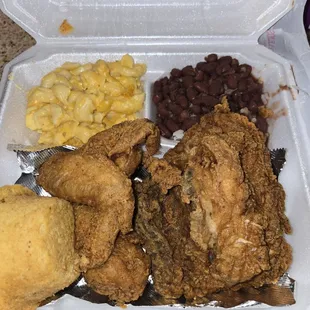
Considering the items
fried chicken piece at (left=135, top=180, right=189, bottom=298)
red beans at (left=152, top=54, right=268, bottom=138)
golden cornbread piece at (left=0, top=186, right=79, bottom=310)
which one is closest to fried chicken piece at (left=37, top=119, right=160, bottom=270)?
golden cornbread piece at (left=0, top=186, right=79, bottom=310)

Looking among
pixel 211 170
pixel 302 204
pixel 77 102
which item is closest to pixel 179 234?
pixel 211 170

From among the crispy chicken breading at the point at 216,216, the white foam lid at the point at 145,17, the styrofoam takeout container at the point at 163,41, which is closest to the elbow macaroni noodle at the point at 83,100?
the styrofoam takeout container at the point at 163,41

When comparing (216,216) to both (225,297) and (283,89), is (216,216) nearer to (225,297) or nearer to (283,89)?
(225,297)

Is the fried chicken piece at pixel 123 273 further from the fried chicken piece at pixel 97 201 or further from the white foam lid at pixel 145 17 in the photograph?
A: the white foam lid at pixel 145 17

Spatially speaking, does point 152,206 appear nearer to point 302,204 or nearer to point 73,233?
point 73,233

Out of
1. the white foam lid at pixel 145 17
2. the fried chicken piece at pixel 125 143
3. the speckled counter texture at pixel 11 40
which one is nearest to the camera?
the fried chicken piece at pixel 125 143

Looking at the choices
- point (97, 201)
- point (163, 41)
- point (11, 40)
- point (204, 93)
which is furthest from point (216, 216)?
point (11, 40)

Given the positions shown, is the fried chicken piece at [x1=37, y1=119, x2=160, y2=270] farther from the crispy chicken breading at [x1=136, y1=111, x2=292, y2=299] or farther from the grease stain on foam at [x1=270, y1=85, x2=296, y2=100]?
the grease stain on foam at [x1=270, y1=85, x2=296, y2=100]
